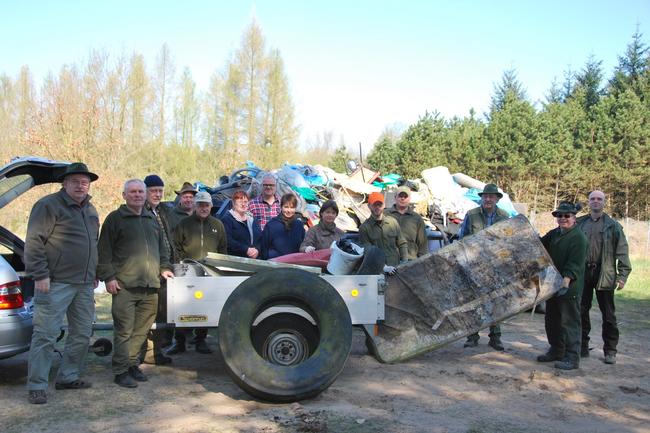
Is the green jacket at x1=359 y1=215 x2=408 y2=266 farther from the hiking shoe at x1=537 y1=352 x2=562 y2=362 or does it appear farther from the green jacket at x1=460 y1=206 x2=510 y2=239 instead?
the hiking shoe at x1=537 y1=352 x2=562 y2=362

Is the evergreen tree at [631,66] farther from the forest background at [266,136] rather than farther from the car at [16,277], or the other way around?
the car at [16,277]

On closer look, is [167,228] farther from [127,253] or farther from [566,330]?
[566,330]

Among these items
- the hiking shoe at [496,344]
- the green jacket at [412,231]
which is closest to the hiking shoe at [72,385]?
the green jacket at [412,231]

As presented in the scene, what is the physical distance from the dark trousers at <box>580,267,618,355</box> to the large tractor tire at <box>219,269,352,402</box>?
336cm

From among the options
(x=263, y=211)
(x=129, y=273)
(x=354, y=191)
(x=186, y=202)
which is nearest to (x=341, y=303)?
(x=129, y=273)

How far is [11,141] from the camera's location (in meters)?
25.6

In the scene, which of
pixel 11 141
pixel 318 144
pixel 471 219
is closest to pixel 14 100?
pixel 11 141

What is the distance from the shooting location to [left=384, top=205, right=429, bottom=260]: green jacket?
756cm

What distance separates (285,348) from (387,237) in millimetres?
2325

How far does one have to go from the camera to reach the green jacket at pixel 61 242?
4.92 meters

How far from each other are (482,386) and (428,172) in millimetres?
8912

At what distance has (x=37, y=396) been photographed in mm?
4930

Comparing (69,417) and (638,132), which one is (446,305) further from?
(638,132)

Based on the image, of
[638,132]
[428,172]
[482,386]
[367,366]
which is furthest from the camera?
[638,132]
